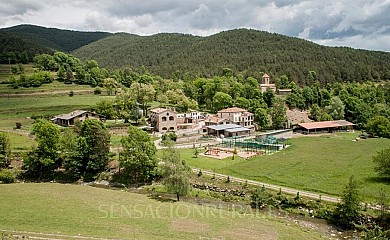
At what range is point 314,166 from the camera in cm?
4562

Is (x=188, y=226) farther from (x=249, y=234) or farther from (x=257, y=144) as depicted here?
(x=257, y=144)

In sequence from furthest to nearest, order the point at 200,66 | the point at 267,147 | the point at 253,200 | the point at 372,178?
the point at 200,66
the point at 267,147
the point at 372,178
the point at 253,200

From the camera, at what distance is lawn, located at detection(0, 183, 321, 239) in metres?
24.8

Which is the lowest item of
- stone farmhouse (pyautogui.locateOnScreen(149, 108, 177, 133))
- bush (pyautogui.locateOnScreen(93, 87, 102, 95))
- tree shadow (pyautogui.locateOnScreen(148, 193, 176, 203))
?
tree shadow (pyautogui.locateOnScreen(148, 193, 176, 203))

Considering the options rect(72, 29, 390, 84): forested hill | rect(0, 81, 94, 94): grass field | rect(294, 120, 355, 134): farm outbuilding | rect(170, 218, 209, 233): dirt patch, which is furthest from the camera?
rect(72, 29, 390, 84): forested hill

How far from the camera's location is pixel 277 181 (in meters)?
40.2

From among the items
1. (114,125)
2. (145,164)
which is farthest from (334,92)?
(145,164)

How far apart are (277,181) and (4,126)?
181 ft

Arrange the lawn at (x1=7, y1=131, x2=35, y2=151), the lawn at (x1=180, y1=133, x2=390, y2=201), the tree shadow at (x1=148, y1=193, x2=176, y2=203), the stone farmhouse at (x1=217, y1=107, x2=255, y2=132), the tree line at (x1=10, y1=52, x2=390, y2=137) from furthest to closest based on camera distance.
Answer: the tree line at (x1=10, y1=52, x2=390, y2=137), the stone farmhouse at (x1=217, y1=107, x2=255, y2=132), the lawn at (x1=7, y1=131, x2=35, y2=151), the lawn at (x1=180, y1=133, x2=390, y2=201), the tree shadow at (x1=148, y1=193, x2=176, y2=203)

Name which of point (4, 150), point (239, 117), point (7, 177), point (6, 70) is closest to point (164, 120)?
point (239, 117)

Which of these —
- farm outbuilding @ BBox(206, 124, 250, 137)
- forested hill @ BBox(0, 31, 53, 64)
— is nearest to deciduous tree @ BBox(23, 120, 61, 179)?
farm outbuilding @ BBox(206, 124, 250, 137)

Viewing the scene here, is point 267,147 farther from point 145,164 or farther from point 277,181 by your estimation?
point 145,164

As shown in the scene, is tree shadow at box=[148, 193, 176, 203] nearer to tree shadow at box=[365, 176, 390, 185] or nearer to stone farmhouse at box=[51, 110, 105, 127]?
tree shadow at box=[365, 176, 390, 185]

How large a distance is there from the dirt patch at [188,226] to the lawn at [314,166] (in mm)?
15689
